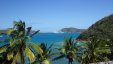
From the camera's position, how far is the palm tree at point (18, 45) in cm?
4338

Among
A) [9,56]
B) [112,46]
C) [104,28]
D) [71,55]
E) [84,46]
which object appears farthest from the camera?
[104,28]

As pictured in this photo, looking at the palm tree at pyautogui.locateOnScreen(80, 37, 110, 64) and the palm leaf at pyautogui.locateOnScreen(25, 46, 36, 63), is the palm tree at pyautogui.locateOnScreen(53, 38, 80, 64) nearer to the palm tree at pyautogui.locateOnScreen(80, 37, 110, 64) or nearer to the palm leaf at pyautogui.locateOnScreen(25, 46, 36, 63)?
the palm tree at pyautogui.locateOnScreen(80, 37, 110, 64)

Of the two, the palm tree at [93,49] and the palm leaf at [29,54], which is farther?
the palm tree at [93,49]

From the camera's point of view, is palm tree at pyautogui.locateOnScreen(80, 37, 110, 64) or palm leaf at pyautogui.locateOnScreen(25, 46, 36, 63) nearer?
palm leaf at pyautogui.locateOnScreen(25, 46, 36, 63)

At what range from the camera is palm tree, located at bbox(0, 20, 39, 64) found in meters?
43.4

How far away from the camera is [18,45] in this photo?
44.1 m

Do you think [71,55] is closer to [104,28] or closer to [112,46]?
[112,46]

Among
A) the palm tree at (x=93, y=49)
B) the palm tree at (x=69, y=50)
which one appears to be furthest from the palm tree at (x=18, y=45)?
the palm tree at (x=93, y=49)

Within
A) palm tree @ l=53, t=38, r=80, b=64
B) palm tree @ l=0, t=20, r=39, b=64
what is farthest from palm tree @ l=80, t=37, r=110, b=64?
palm tree @ l=0, t=20, r=39, b=64

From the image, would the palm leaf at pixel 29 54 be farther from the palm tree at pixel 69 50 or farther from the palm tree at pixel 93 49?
the palm tree at pixel 93 49

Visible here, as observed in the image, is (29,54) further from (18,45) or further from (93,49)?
(93,49)

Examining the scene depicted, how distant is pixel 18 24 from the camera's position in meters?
44.5

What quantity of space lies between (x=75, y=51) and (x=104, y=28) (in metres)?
138

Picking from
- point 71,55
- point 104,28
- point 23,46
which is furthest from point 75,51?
point 104,28
